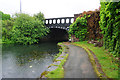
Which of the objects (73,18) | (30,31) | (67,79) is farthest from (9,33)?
(67,79)

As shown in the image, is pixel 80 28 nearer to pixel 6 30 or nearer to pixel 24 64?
pixel 24 64

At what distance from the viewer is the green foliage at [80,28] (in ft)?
74.7

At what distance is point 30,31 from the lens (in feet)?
86.9

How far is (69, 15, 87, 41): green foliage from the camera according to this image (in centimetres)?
2277

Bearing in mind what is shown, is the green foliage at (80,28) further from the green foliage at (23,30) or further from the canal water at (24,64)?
the canal water at (24,64)

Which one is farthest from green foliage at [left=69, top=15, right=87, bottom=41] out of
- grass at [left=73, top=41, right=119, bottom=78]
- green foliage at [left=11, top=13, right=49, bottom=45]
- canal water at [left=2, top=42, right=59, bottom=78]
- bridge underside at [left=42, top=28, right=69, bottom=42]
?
bridge underside at [left=42, top=28, right=69, bottom=42]

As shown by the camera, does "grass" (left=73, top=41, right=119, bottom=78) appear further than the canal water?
No

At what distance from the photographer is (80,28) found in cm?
2352

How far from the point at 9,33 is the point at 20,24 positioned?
4111mm

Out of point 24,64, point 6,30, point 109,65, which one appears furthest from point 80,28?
point 6,30

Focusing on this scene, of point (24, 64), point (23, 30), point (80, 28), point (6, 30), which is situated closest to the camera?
point (24, 64)

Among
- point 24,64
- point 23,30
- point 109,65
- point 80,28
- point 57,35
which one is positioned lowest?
point 24,64

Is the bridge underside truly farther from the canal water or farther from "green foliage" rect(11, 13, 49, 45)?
the canal water

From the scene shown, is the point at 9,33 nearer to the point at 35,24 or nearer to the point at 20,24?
the point at 20,24
